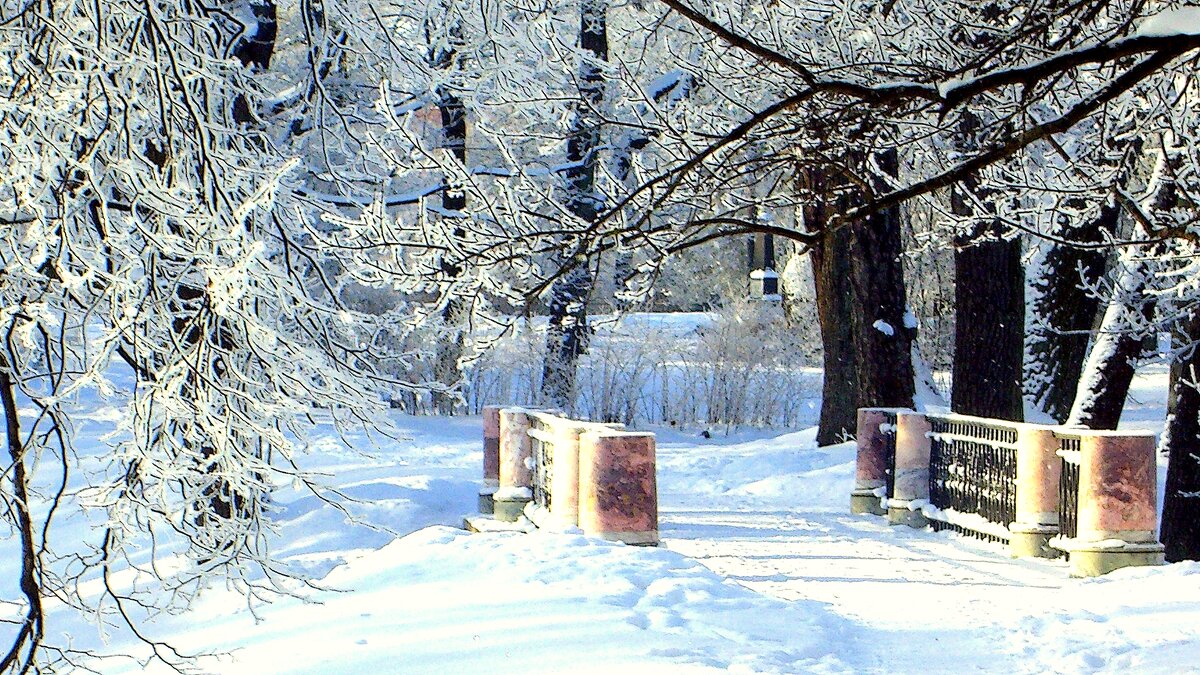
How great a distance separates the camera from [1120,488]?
973cm

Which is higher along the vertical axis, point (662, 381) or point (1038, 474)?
point (662, 381)

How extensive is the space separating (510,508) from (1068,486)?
516 centimetres

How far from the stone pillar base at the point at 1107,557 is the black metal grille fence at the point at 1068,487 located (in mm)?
389

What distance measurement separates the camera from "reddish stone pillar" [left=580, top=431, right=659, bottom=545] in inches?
400

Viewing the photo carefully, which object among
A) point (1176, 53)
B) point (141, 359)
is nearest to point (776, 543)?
point (1176, 53)

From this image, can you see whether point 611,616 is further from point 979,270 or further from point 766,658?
point 979,270

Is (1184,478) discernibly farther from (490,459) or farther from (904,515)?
(490,459)

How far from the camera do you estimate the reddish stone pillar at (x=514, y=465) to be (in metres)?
13.3

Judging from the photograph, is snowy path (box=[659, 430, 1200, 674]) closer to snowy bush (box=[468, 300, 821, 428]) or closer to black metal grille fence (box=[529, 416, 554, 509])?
black metal grille fence (box=[529, 416, 554, 509])

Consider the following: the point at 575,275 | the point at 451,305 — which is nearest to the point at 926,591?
the point at 575,275

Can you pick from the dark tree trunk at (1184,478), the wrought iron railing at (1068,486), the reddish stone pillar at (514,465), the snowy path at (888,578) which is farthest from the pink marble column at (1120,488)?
the reddish stone pillar at (514,465)

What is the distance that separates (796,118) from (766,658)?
3051mm

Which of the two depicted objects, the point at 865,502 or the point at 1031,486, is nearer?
the point at 1031,486

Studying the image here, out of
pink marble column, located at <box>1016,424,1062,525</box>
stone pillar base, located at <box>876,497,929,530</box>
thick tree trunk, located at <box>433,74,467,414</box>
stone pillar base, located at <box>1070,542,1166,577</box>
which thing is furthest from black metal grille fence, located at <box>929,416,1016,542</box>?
thick tree trunk, located at <box>433,74,467,414</box>
